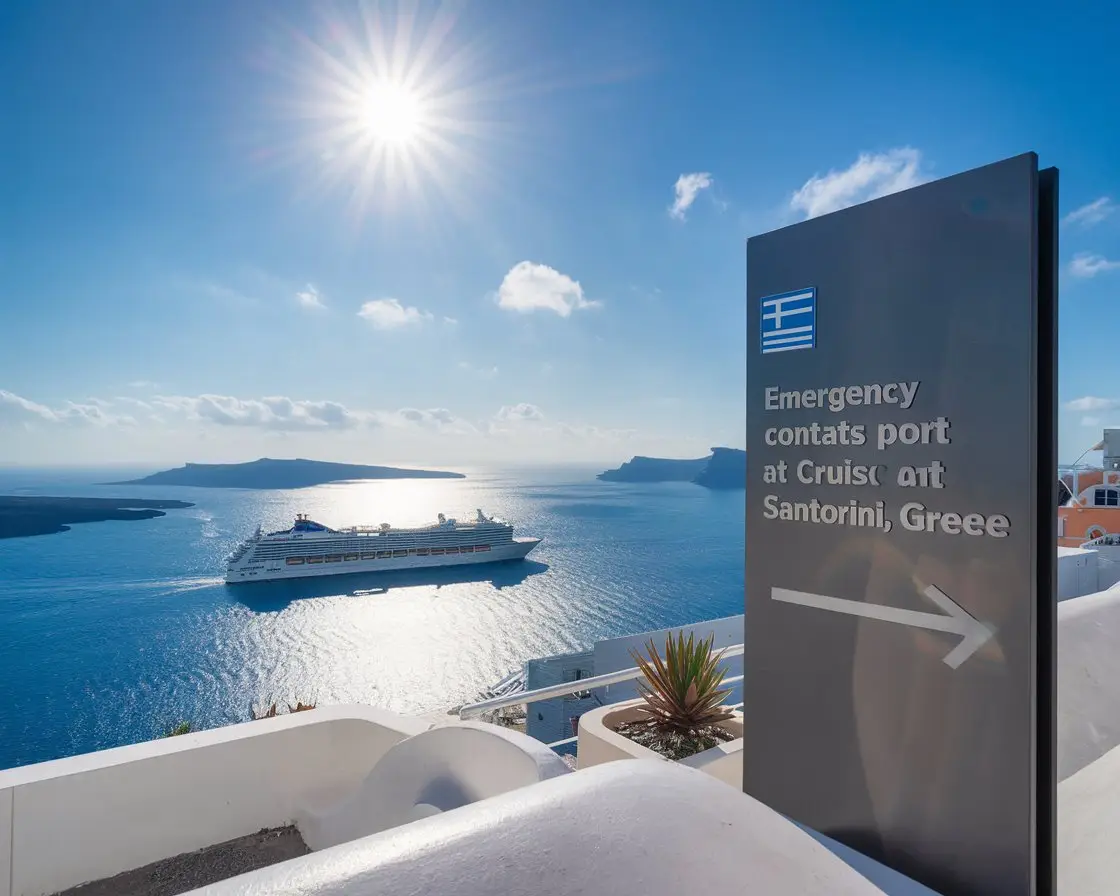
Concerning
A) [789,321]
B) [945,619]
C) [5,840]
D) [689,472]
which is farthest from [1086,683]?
[689,472]

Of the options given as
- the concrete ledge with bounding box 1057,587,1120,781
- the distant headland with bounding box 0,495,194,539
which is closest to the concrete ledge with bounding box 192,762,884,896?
the concrete ledge with bounding box 1057,587,1120,781

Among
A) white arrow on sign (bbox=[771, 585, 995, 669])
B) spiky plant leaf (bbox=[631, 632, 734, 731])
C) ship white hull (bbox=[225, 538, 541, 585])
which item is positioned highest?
white arrow on sign (bbox=[771, 585, 995, 669])

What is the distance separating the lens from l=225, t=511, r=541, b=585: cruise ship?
37.1 metres

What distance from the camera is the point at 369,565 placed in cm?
3984

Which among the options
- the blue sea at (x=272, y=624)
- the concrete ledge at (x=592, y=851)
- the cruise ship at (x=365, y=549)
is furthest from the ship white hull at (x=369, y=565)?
the concrete ledge at (x=592, y=851)

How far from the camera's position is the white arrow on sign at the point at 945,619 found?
1.66 m

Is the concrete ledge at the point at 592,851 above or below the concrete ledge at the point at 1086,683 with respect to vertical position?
above

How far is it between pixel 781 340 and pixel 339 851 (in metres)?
1.92

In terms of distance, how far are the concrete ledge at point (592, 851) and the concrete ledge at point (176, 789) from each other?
1.78 metres

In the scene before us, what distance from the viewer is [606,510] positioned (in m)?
80.6

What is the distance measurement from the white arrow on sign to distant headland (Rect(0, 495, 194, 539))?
246ft

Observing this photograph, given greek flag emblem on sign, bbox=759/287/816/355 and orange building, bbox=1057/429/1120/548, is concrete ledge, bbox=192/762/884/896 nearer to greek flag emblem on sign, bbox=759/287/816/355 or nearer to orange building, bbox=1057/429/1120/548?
greek flag emblem on sign, bbox=759/287/816/355

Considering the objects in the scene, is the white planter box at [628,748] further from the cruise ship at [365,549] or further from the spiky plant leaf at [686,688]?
the cruise ship at [365,549]

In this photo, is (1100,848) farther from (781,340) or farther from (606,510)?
(606,510)
